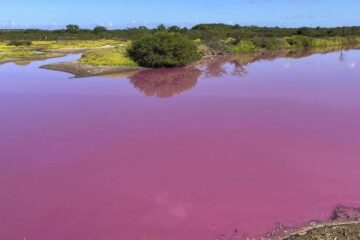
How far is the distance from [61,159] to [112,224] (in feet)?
12.2

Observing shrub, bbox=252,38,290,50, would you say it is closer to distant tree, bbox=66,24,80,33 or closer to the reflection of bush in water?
the reflection of bush in water

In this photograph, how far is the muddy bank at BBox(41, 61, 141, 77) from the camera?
2453 cm

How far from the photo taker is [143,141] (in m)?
11.5

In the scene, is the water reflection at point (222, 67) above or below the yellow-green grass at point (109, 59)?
below

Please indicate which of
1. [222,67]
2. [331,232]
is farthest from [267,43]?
[331,232]

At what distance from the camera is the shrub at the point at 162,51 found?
89.5 ft

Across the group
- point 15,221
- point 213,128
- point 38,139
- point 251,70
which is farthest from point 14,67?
point 15,221

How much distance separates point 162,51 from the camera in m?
27.6

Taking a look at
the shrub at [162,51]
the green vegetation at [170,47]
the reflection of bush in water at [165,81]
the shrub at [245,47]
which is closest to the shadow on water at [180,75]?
the reflection of bush in water at [165,81]

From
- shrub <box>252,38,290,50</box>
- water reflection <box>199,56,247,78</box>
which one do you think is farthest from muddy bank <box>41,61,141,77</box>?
shrub <box>252,38,290,50</box>

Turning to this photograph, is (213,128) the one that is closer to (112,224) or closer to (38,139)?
(38,139)

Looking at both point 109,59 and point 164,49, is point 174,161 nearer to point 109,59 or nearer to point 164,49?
point 164,49

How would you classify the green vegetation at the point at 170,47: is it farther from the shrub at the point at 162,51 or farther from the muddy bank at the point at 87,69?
the muddy bank at the point at 87,69

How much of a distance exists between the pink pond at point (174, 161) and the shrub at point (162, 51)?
8419 millimetres
